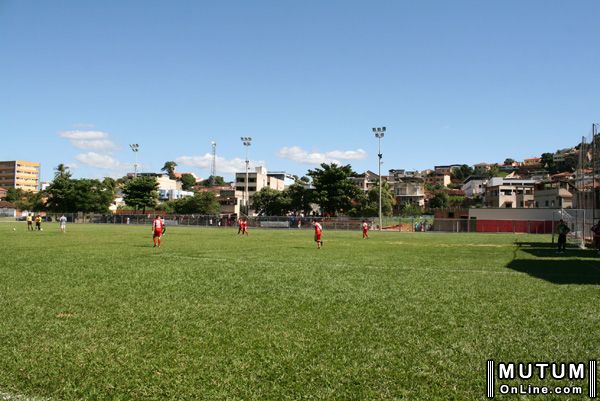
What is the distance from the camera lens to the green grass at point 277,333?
16.9 feet

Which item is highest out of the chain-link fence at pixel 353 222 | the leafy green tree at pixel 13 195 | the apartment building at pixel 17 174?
the apartment building at pixel 17 174

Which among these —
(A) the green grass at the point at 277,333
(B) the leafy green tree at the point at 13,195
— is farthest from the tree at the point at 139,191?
(A) the green grass at the point at 277,333

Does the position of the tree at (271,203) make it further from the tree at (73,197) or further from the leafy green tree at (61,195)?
the leafy green tree at (61,195)

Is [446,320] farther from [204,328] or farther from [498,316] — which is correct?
[204,328]

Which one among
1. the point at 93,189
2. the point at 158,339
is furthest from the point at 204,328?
the point at 93,189

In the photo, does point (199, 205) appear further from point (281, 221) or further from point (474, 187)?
point (474, 187)

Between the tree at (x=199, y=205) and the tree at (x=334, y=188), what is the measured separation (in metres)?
34.8

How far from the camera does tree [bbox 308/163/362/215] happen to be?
85.3m

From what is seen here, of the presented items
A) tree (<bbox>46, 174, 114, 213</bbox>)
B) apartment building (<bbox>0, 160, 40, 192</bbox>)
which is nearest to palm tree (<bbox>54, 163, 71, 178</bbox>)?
tree (<bbox>46, 174, 114, 213</bbox>)

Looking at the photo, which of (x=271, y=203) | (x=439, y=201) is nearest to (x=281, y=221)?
(x=271, y=203)

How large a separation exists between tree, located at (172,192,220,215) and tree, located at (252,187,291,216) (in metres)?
9.81

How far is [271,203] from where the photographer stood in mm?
109438

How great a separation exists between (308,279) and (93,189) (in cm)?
10226

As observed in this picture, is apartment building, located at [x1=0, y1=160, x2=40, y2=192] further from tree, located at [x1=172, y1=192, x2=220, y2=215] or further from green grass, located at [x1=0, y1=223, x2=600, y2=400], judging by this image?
green grass, located at [x1=0, y1=223, x2=600, y2=400]
